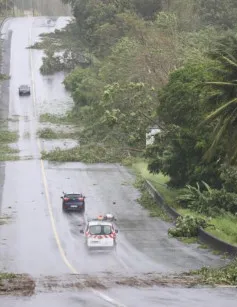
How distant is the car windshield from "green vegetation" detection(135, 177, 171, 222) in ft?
29.3

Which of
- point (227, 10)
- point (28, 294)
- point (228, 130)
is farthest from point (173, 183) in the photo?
point (227, 10)

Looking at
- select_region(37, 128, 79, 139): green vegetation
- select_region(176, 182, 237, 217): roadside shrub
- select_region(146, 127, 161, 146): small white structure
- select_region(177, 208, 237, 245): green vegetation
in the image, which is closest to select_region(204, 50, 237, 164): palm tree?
select_region(177, 208, 237, 245): green vegetation

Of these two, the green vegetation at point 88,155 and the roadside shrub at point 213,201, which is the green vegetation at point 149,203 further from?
the green vegetation at point 88,155

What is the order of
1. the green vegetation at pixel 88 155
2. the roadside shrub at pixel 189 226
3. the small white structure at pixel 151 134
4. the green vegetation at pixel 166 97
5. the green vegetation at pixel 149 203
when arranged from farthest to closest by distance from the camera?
the green vegetation at pixel 88 155 < the small white structure at pixel 151 134 < the green vegetation at pixel 149 203 < the roadside shrub at pixel 189 226 < the green vegetation at pixel 166 97

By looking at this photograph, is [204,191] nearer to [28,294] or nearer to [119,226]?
[119,226]

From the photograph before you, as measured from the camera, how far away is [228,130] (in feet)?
118

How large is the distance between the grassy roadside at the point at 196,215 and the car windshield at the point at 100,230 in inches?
222

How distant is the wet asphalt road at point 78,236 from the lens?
27906 millimetres

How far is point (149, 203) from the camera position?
175 ft

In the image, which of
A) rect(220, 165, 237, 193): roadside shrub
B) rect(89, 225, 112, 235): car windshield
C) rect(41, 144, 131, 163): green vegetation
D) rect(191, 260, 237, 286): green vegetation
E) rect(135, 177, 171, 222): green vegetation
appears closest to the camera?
rect(191, 260, 237, 286): green vegetation

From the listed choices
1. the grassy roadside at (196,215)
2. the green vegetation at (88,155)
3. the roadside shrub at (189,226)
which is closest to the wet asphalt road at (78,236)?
the roadside shrub at (189,226)

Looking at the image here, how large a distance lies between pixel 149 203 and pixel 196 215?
695cm

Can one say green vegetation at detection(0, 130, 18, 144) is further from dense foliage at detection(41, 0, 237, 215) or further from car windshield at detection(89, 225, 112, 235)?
car windshield at detection(89, 225, 112, 235)

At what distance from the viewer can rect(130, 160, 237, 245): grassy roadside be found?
41.1 metres
